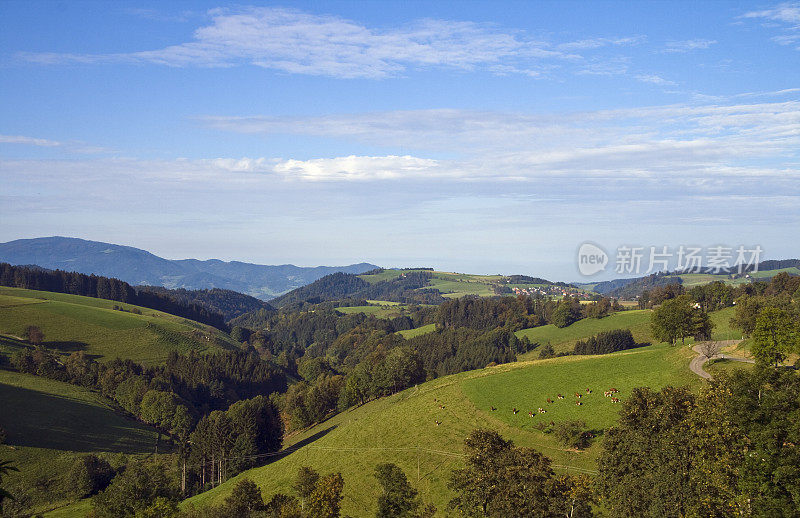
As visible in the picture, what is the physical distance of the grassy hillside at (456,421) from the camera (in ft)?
202

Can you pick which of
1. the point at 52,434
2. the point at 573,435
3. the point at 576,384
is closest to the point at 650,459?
the point at 573,435

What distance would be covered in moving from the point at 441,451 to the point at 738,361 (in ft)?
144

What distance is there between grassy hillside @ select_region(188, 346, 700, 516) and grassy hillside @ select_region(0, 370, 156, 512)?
2881cm

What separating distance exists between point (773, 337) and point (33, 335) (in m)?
195

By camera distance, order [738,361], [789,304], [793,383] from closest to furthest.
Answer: [793,383] → [738,361] → [789,304]

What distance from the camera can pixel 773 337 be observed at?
61.1 m

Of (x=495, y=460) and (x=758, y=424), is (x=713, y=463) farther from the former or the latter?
(x=495, y=460)

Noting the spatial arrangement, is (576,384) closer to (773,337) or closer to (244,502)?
(773,337)

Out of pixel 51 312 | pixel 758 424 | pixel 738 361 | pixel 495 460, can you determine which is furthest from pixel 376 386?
pixel 51 312

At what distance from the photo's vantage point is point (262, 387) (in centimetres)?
19650

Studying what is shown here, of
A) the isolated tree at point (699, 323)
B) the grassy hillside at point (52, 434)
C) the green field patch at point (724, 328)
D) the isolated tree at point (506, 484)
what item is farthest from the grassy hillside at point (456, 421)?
the grassy hillside at point (52, 434)

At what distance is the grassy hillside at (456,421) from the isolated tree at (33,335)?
118m

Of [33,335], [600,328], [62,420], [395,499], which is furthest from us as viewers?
[600,328]

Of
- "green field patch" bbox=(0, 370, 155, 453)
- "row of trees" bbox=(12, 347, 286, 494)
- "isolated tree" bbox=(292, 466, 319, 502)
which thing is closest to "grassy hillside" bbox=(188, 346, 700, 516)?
"isolated tree" bbox=(292, 466, 319, 502)
